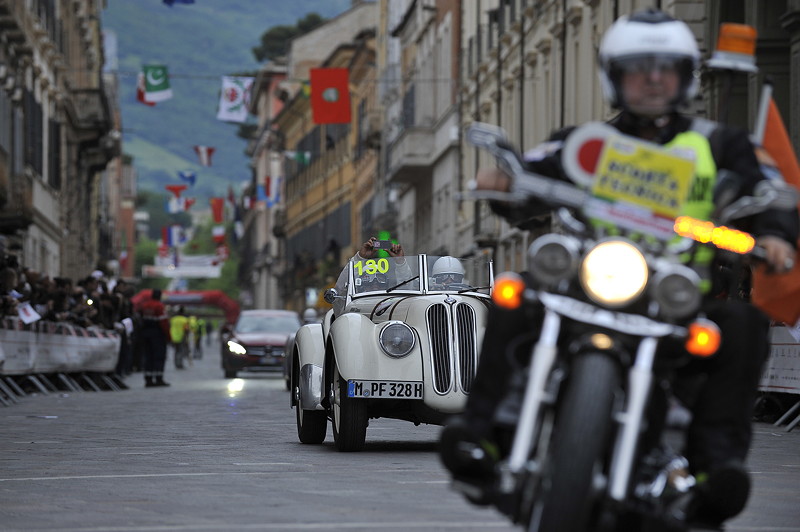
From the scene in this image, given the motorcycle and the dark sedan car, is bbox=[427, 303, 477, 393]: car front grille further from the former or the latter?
the dark sedan car

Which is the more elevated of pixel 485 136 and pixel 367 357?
pixel 485 136

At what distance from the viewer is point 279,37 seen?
15025 centimetres

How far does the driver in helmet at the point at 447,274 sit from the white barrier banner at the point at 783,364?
4151mm

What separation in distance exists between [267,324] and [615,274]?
Answer: 111 ft

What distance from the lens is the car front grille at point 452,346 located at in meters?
13.4

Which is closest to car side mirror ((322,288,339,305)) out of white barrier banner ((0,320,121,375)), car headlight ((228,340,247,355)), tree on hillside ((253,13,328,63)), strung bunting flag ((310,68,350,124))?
white barrier banner ((0,320,121,375))

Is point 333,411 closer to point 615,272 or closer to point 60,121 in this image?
point 615,272

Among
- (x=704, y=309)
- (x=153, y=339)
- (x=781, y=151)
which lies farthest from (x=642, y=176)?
(x=153, y=339)

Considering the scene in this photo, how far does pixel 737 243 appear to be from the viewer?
601 cm

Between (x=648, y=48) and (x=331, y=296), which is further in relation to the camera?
(x=331, y=296)

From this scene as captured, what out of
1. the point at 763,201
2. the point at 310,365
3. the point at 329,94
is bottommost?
the point at 310,365

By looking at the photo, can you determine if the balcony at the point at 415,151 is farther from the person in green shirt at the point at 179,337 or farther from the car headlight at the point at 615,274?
the car headlight at the point at 615,274

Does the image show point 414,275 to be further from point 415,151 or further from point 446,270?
point 415,151

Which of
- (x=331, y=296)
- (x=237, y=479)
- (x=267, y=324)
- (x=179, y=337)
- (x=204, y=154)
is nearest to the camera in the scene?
(x=237, y=479)
